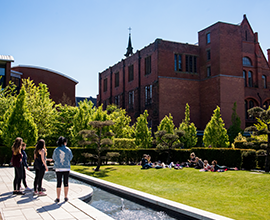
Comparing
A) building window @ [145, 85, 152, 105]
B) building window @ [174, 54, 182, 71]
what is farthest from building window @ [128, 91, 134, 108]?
building window @ [174, 54, 182, 71]

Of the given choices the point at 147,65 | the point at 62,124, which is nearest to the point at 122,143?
the point at 62,124

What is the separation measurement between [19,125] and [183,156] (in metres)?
12.7

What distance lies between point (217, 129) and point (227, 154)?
422 inches

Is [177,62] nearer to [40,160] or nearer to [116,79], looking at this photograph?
[116,79]

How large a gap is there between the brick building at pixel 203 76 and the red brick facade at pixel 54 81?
48.8ft

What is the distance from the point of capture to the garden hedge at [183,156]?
18641 mm

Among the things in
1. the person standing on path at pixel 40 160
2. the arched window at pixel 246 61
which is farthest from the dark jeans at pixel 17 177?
the arched window at pixel 246 61

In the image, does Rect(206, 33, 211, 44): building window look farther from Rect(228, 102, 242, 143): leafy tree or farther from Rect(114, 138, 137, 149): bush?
Rect(114, 138, 137, 149): bush

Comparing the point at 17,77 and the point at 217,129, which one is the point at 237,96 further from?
the point at 17,77

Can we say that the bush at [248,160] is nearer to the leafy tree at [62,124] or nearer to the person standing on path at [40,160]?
the person standing on path at [40,160]

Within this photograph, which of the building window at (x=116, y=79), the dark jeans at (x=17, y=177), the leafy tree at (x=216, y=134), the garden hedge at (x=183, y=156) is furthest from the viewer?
the building window at (x=116, y=79)

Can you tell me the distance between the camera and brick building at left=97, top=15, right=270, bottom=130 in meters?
40.9

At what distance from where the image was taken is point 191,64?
144 feet

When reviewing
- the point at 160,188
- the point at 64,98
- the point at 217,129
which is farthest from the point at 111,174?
the point at 64,98
